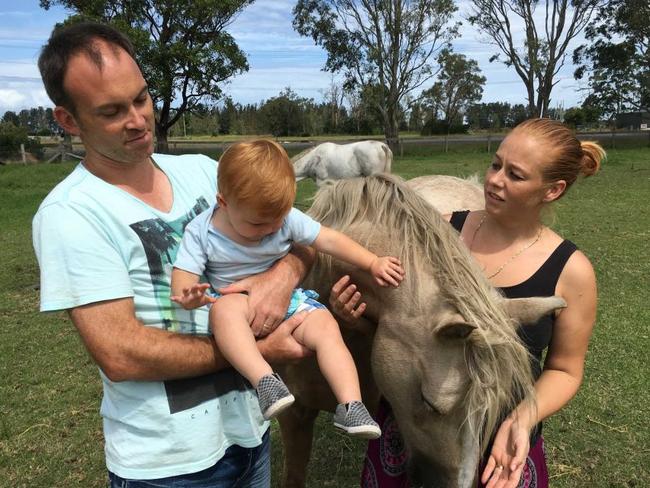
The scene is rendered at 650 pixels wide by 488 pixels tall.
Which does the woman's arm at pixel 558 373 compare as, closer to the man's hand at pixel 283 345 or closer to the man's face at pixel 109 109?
the man's hand at pixel 283 345

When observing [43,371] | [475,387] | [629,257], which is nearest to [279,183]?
[475,387]

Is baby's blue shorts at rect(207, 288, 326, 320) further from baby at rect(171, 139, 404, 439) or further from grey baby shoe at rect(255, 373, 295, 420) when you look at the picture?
grey baby shoe at rect(255, 373, 295, 420)

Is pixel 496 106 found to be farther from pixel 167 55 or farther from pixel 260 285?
pixel 260 285

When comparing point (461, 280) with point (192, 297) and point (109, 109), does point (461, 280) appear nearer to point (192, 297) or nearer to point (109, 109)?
point (192, 297)

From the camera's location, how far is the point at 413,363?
5.74ft

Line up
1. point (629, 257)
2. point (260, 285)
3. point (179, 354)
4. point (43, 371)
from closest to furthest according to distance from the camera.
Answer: point (179, 354) < point (260, 285) < point (43, 371) < point (629, 257)

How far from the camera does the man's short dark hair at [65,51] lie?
136cm

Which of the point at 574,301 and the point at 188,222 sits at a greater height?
the point at 188,222

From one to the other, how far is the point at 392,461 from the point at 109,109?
5.28ft

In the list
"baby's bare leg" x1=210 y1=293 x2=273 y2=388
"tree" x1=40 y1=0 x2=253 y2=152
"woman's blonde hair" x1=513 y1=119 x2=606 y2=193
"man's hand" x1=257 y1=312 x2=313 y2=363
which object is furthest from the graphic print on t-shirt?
"tree" x1=40 y1=0 x2=253 y2=152

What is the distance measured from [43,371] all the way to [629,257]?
22.3 feet

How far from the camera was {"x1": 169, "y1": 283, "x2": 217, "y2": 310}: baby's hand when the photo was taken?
145 cm

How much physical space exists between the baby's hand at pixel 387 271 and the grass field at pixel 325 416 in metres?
1.91

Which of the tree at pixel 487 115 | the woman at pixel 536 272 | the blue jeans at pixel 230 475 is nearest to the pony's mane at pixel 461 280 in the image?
the woman at pixel 536 272
